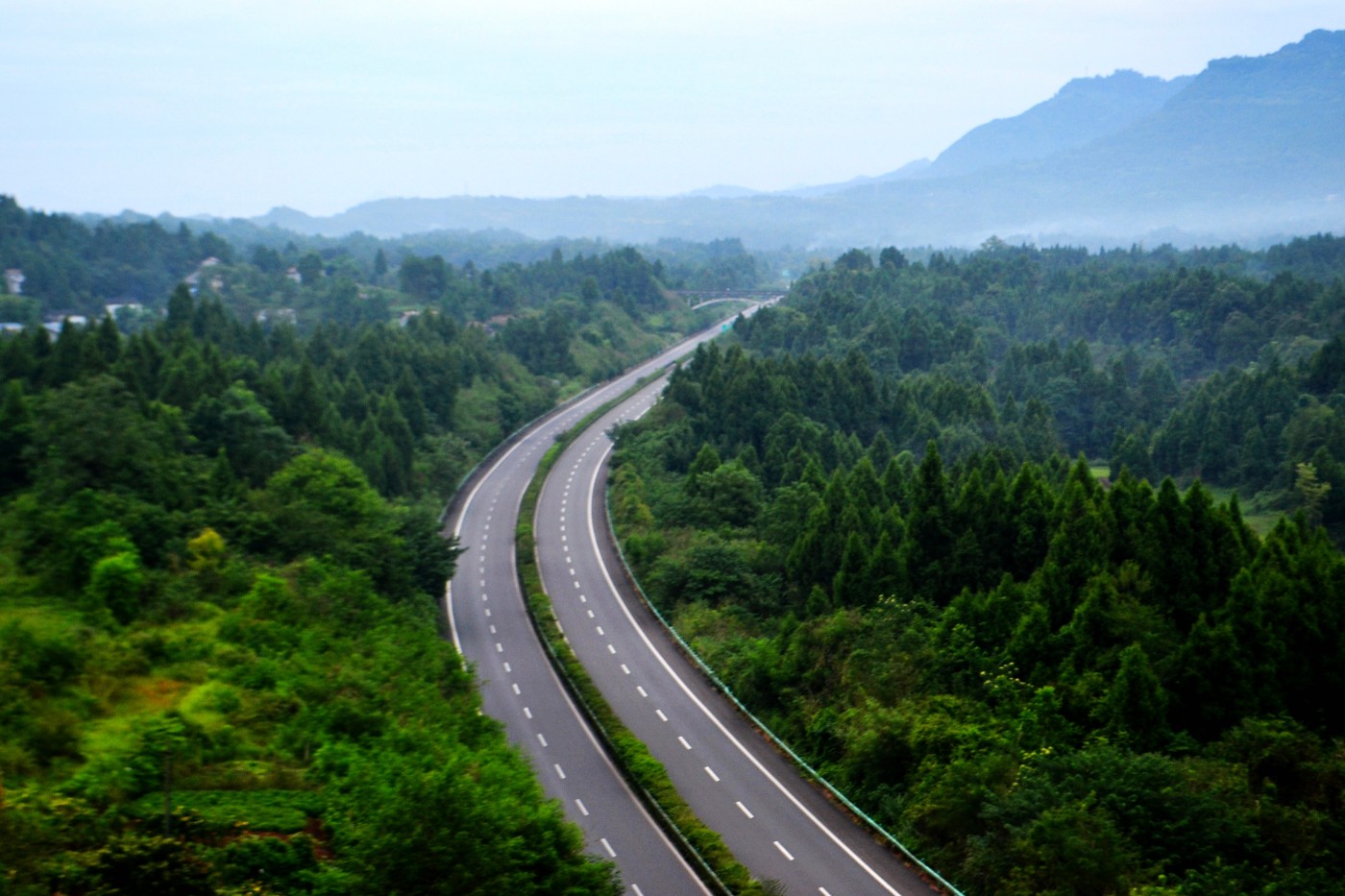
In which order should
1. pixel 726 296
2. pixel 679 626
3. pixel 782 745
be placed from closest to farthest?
pixel 782 745, pixel 679 626, pixel 726 296

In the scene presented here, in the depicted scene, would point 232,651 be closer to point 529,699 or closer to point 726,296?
point 529,699

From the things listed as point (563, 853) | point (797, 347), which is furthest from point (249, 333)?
point (563, 853)

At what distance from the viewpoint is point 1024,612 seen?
3319 cm

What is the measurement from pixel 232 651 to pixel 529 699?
34.7 feet

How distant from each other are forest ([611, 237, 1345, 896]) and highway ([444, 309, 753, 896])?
534cm

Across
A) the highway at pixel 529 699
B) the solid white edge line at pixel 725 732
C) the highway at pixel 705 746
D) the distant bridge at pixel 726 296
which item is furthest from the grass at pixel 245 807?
the distant bridge at pixel 726 296

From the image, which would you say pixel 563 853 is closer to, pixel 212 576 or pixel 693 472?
pixel 212 576

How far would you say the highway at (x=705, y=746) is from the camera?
2541 centimetres

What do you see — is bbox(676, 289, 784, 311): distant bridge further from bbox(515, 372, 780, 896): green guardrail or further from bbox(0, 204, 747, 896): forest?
bbox(515, 372, 780, 896): green guardrail

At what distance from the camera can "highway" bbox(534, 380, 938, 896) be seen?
25.4 meters

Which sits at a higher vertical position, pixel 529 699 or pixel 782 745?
pixel 782 745

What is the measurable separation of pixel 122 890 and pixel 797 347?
98.1m

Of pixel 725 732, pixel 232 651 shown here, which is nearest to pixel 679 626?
pixel 725 732

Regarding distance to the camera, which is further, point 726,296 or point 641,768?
point 726,296
